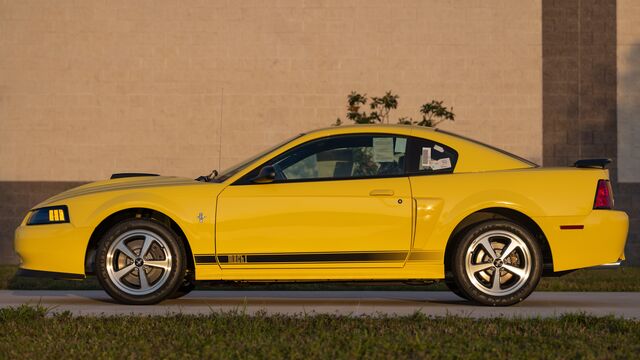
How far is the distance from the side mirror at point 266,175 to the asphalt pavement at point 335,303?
3.40 feet

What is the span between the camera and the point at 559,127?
840 inches

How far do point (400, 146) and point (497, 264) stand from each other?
127 cm

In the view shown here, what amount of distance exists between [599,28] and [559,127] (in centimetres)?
219

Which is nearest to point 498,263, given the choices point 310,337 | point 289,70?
point 310,337

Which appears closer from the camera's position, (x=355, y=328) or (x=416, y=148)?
(x=355, y=328)

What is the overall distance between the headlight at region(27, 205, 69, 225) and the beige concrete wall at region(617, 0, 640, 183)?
1511 cm

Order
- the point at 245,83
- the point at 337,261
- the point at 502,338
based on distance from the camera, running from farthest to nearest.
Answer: the point at 245,83, the point at 337,261, the point at 502,338

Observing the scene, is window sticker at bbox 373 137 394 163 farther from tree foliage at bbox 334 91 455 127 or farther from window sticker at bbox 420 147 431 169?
tree foliage at bbox 334 91 455 127

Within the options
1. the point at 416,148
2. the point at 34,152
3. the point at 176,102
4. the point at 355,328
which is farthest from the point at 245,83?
the point at 355,328

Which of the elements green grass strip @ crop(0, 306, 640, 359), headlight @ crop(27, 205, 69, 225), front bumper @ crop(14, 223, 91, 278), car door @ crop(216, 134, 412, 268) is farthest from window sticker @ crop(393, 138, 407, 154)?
headlight @ crop(27, 205, 69, 225)

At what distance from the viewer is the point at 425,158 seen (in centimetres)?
878

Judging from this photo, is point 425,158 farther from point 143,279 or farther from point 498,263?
point 143,279

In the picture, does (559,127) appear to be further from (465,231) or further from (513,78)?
(465,231)

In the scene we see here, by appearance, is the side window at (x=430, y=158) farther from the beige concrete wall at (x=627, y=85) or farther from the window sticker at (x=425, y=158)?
the beige concrete wall at (x=627, y=85)
